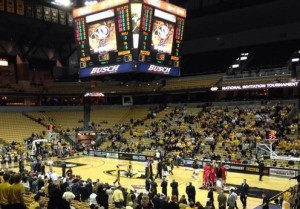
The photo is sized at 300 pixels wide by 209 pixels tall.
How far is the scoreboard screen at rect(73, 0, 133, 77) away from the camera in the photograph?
2073 centimetres

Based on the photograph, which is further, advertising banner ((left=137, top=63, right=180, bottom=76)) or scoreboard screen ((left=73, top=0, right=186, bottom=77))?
scoreboard screen ((left=73, top=0, right=186, bottom=77))

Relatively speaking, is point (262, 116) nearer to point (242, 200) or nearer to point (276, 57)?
point (276, 57)

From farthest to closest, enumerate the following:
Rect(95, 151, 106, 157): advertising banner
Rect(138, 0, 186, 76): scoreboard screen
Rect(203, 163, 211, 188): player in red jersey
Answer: Rect(95, 151, 106, 157): advertising banner, Rect(203, 163, 211, 188): player in red jersey, Rect(138, 0, 186, 76): scoreboard screen

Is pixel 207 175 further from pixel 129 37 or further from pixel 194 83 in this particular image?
pixel 194 83

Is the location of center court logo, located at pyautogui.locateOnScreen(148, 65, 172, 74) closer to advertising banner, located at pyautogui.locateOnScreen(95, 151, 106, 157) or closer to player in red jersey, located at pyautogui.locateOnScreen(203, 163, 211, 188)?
player in red jersey, located at pyautogui.locateOnScreen(203, 163, 211, 188)

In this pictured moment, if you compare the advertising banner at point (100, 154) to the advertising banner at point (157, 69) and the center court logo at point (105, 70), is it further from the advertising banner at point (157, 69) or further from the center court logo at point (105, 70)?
the advertising banner at point (157, 69)

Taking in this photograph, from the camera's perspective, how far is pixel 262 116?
34.7 m

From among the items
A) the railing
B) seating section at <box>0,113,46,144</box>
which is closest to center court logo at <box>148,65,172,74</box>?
the railing

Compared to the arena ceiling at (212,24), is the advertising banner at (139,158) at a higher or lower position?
lower

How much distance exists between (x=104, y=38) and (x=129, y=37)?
2.02 metres

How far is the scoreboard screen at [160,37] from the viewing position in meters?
20.6

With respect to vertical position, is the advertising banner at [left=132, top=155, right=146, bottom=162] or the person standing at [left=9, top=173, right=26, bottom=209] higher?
the person standing at [left=9, top=173, right=26, bottom=209]

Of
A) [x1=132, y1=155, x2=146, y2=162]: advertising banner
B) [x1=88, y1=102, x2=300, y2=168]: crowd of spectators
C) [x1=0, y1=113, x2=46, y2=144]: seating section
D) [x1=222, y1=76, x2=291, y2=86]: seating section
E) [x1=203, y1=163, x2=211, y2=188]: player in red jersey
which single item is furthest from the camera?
[x1=0, y1=113, x2=46, y2=144]: seating section

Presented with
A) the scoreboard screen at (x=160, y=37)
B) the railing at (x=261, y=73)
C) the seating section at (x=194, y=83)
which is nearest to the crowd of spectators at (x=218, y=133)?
the seating section at (x=194, y=83)
